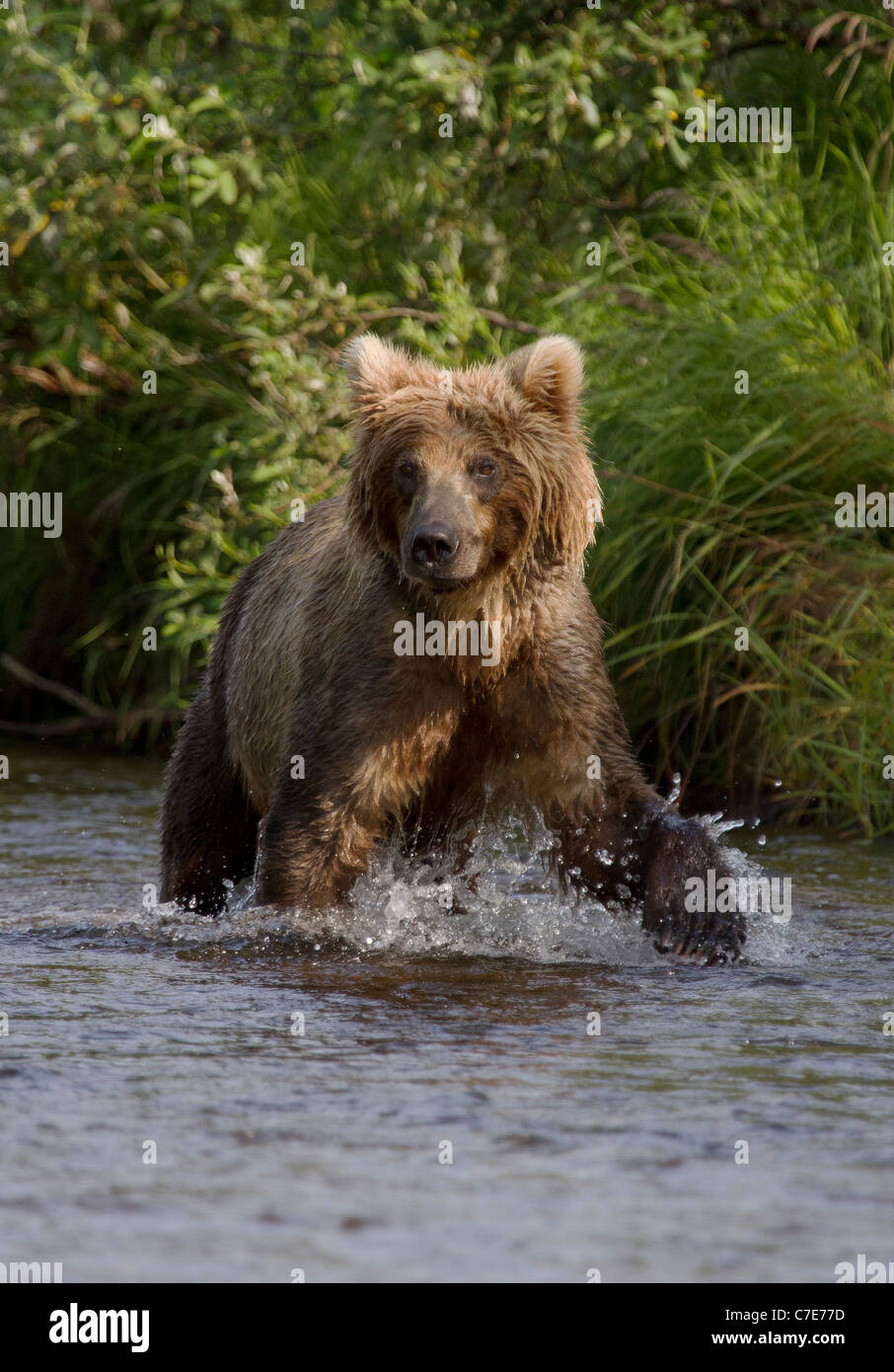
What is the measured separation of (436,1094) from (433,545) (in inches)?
55.2

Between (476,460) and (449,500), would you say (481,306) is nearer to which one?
(476,460)

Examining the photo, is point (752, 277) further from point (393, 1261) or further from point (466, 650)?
point (393, 1261)

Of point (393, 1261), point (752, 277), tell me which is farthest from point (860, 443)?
point (393, 1261)

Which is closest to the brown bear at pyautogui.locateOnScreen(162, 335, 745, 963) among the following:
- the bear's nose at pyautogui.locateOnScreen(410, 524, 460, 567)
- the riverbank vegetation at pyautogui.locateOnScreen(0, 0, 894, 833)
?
the bear's nose at pyautogui.locateOnScreen(410, 524, 460, 567)

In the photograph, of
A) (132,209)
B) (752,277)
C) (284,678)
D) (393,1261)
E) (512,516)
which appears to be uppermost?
(132,209)

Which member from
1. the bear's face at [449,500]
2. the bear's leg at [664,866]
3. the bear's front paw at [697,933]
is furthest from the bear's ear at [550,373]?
the bear's front paw at [697,933]

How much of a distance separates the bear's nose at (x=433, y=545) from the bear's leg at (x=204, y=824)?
1627 mm

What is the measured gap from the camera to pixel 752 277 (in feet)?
25.6

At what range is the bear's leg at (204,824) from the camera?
6.11 meters

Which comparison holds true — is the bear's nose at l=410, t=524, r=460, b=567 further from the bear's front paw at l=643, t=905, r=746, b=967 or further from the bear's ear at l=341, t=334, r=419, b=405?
the bear's front paw at l=643, t=905, r=746, b=967

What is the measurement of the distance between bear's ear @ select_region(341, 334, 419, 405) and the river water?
4.23 ft

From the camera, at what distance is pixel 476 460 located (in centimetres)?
494

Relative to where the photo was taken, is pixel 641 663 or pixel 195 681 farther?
pixel 195 681

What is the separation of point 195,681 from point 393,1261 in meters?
6.56
